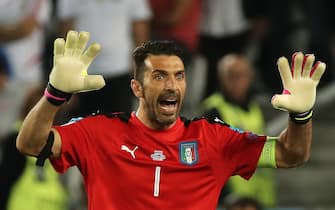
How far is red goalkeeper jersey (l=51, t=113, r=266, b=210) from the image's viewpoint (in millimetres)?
5789

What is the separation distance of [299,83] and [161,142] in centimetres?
73

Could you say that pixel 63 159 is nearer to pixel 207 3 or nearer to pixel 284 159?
pixel 284 159

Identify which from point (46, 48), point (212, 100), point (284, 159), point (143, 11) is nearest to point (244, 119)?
point (212, 100)

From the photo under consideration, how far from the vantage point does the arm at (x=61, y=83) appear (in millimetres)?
5531

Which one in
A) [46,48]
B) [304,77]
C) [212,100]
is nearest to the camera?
[304,77]

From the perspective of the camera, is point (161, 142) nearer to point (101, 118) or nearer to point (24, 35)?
point (101, 118)

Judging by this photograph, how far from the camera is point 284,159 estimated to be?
5945mm

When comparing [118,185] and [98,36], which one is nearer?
[118,185]

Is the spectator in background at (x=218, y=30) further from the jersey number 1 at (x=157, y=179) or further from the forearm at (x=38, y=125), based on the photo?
the forearm at (x=38, y=125)

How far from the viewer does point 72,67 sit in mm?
5535

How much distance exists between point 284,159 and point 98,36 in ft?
11.6

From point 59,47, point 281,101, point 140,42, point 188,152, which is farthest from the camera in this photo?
point 140,42

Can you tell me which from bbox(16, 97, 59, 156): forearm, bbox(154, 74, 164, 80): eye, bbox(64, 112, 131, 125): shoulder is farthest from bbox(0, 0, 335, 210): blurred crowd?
bbox(16, 97, 59, 156): forearm

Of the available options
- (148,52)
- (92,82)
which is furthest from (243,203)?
(92,82)
